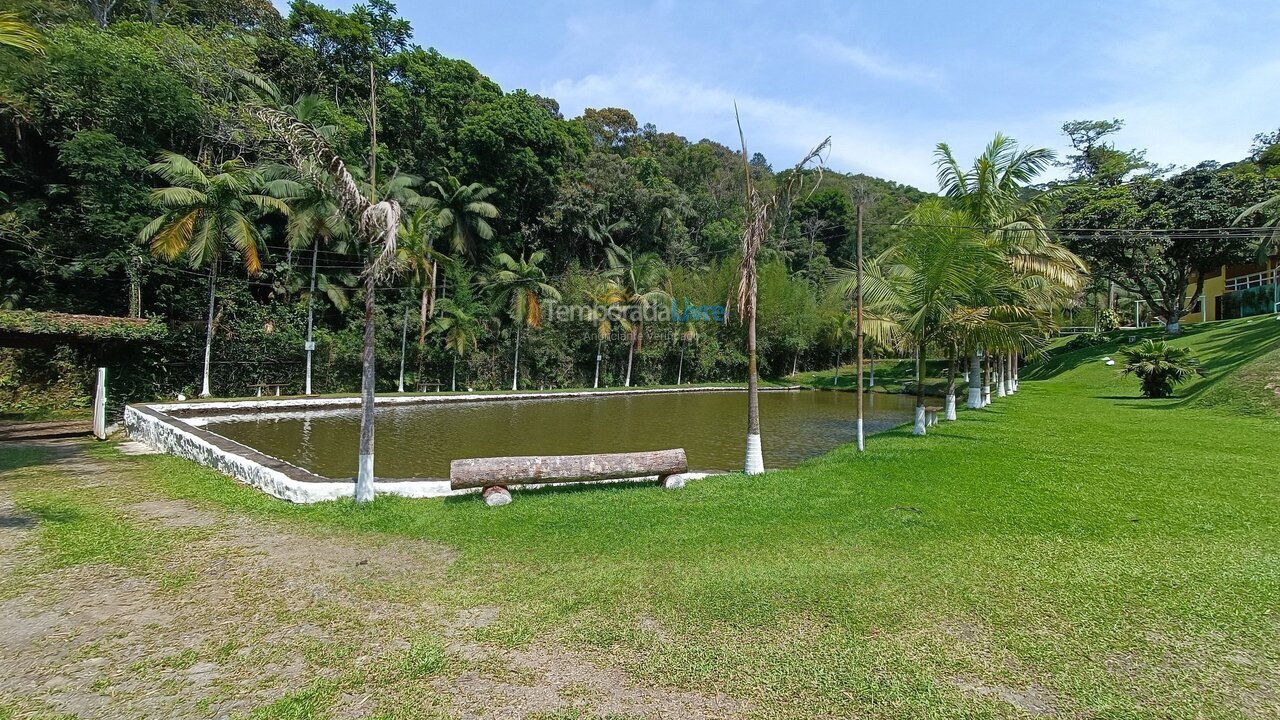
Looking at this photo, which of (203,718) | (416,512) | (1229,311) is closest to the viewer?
(203,718)

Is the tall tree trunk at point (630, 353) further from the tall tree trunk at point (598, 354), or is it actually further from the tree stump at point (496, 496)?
the tree stump at point (496, 496)

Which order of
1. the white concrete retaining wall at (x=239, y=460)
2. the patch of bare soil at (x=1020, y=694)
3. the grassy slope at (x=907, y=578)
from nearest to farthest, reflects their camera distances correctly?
the patch of bare soil at (x=1020, y=694), the grassy slope at (x=907, y=578), the white concrete retaining wall at (x=239, y=460)

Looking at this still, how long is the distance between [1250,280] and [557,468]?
43528 millimetres

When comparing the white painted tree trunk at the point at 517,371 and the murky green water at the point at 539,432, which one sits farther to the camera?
the white painted tree trunk at the point at 517,371

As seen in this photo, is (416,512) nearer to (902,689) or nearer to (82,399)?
(902,689)

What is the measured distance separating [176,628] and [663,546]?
11.7 feet

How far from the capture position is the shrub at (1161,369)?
17.2 meters

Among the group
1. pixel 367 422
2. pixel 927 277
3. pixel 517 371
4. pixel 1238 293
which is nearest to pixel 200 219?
pixel 517 371

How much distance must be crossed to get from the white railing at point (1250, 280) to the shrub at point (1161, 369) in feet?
60.0

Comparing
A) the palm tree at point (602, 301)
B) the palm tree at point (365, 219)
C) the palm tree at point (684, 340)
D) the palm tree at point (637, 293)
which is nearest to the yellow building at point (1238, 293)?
the palm tree at point (684, 340)

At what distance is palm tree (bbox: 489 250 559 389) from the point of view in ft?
90.7

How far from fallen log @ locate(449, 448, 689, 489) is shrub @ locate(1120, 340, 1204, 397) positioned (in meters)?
17.9

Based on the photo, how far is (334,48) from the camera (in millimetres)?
29094

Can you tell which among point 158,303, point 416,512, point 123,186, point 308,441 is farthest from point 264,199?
point 416,512
